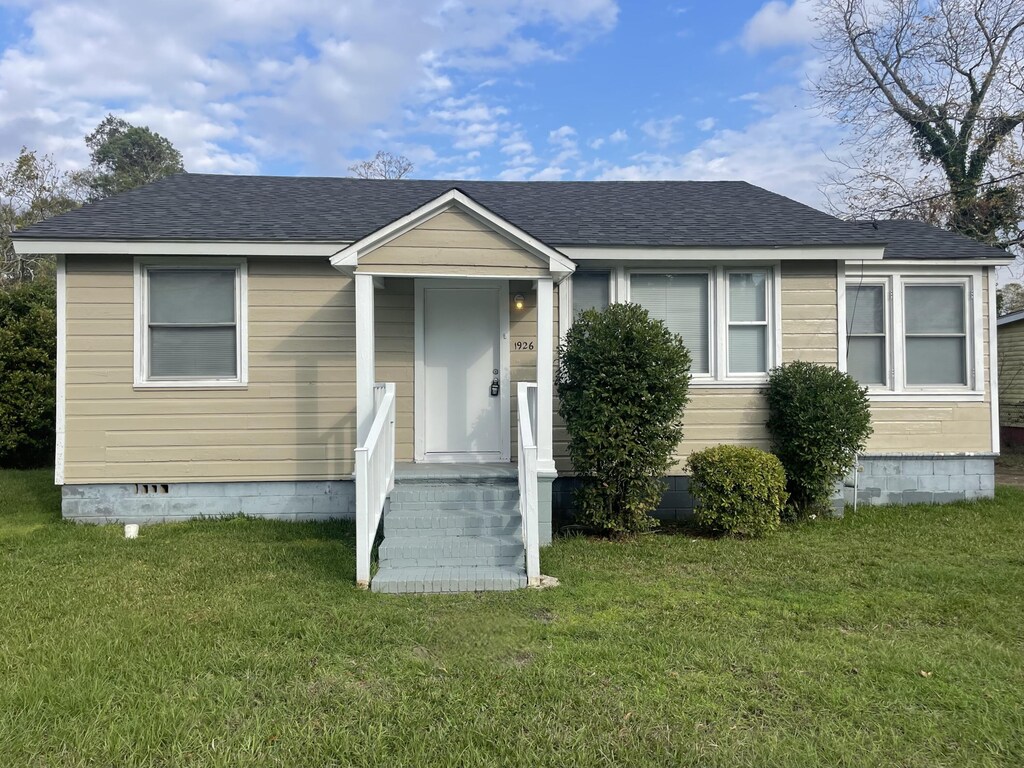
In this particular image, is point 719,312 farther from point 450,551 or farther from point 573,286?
point 450,551

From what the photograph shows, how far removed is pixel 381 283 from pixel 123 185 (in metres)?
33.8

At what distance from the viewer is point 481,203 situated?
623 cm

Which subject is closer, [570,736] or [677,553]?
[570,736]

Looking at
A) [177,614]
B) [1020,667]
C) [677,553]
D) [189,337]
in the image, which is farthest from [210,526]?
[1020,667]

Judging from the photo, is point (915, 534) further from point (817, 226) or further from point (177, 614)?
point (177, 614)

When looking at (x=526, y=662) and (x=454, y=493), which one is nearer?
(x=526, y=662)

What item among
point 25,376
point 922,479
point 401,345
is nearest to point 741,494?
point 922,479

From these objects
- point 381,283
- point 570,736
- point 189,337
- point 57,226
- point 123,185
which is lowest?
point 570,736

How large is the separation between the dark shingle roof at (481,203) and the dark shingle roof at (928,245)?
1.84 ft

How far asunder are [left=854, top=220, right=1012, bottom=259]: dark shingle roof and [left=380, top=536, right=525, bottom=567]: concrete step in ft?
19.4

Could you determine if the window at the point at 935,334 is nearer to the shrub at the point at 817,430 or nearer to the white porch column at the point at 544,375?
the shrub at the point at 817,430

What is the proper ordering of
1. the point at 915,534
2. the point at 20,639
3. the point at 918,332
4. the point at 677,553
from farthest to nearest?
1. the point at 918,332
2. the point at 915,534
3. the point at 677,553
4. the point at 20,639

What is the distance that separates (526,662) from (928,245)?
7.90 m

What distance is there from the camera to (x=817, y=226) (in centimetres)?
752
